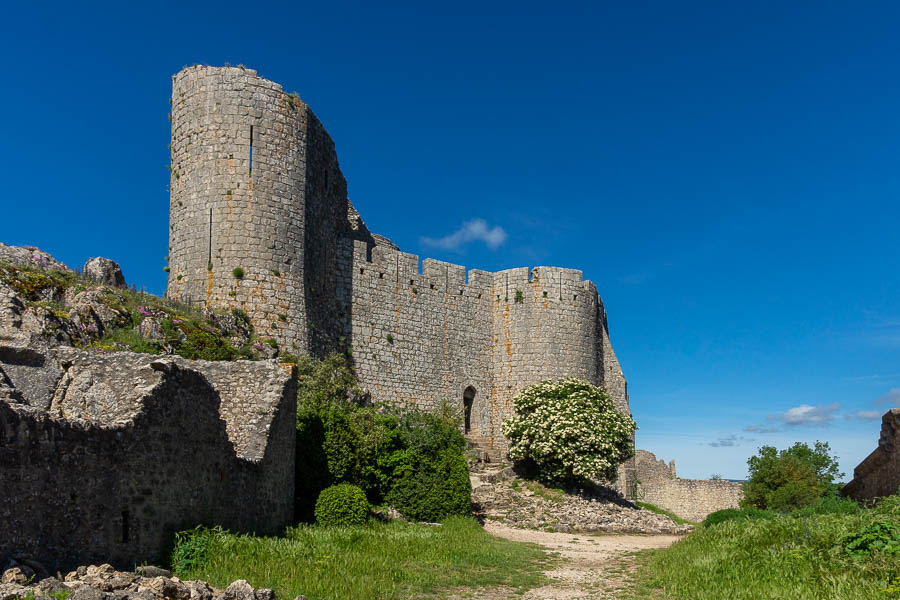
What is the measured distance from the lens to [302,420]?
15.4m

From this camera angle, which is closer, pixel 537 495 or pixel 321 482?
pixel 321 482

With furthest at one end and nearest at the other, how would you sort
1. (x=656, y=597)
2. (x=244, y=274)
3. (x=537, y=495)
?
1. (x=537, y=495)
2. (x=244, y=274)
3. (x=656, y=597)

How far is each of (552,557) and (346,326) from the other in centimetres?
1255

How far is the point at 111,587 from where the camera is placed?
667 centimetres

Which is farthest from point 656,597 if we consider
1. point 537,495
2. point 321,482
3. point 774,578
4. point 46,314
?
point 537,495

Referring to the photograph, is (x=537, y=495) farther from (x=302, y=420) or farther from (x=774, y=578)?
(x=774, y=578)

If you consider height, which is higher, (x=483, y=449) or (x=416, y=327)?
(x=416, y=327)

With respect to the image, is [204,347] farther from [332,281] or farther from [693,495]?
[693,495]

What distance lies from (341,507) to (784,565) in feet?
26.3

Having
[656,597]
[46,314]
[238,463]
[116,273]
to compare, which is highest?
[116,273]

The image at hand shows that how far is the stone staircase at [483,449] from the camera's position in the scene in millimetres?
26281

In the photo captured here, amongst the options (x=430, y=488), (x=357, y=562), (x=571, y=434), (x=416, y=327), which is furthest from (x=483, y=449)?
(x=357, y=562)

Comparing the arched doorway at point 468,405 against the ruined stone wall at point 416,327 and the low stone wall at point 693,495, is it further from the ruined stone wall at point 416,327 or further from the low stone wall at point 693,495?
the low stone wall at point 693,495

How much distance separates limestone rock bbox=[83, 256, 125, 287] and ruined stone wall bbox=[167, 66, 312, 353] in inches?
77.1
